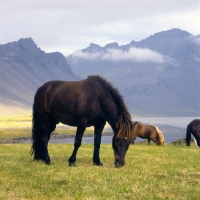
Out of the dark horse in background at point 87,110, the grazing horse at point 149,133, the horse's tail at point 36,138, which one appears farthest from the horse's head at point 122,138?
the grazing horse at point 149,133

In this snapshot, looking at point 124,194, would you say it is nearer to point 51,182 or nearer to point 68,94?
point 51,182

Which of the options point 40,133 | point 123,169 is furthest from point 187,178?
point 40,133

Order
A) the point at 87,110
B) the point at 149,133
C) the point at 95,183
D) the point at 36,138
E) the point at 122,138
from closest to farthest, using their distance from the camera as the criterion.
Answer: the point at 95,183 < the point at 122,138 < the point at 87,110 < the point at 36,138 < the point at 149,133

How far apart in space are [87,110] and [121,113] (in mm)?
1217

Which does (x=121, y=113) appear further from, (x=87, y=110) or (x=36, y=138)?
(x=36, y=138)

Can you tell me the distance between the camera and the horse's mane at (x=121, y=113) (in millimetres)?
13039

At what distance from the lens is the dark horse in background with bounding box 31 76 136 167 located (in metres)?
13.2

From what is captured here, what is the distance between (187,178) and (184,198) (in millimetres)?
2680

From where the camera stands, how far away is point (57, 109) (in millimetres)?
14398

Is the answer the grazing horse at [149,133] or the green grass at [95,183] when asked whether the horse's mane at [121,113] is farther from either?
the grazing horse at [149,133]

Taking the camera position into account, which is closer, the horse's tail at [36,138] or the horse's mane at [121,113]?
the horse's mane at [121,113]

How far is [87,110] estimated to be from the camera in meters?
13.5

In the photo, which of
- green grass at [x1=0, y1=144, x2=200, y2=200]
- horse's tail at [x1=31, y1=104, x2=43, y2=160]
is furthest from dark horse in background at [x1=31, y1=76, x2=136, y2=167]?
green grass at [x1=0, y1=144, x2=200, y2=200]

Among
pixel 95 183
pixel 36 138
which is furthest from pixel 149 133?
pixel 95 183
